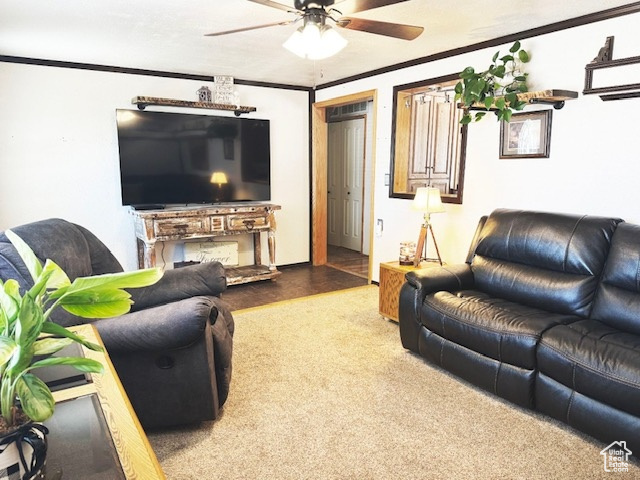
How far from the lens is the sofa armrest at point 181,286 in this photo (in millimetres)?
2363

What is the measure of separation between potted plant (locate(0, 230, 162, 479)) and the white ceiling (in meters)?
2.23

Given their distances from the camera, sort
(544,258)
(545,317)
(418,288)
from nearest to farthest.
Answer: (545,317) → (544,258) → (418,288)

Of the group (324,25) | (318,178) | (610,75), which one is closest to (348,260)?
(318,178)

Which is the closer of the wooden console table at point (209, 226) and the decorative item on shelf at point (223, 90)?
the wooden console table at point (209, 226)

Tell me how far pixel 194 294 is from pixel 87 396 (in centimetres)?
119

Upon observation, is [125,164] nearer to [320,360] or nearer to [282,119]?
[282,119]

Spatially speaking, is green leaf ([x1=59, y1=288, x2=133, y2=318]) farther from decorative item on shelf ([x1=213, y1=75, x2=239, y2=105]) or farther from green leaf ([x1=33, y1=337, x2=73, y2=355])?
decorative item on shelf ([x1=213, y1=75, x2=239, y2=105])

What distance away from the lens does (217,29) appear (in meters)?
3.05

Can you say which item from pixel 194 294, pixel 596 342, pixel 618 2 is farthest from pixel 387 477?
pixel 618 2

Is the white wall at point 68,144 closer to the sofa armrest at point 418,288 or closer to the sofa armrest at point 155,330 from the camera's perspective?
the sofa armrest at point 155,330

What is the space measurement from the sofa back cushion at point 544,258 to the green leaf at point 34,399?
2574 mm

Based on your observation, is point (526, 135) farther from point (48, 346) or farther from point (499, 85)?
point (48, 346)

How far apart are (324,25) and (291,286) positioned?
304 cm

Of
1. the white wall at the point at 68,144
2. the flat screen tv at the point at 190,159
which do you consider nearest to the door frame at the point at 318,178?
the flat screen tv at the point at 190,159
